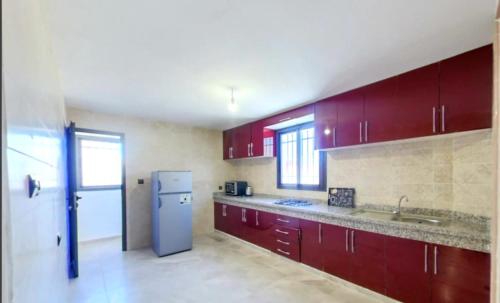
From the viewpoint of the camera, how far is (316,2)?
135 cm

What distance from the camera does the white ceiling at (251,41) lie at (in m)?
1.41

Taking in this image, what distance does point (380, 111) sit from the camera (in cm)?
254

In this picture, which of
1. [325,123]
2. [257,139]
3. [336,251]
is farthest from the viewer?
[257,139]

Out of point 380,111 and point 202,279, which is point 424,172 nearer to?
point 380,111

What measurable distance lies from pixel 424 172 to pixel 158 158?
4101mm

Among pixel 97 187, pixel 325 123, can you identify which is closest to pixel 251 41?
pixel 325 123

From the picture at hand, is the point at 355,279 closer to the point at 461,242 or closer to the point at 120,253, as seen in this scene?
the point at 461,242

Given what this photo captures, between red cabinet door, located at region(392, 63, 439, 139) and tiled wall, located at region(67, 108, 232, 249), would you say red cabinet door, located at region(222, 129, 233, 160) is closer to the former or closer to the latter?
tiled wall, located at region(67, 108, 232, 249)

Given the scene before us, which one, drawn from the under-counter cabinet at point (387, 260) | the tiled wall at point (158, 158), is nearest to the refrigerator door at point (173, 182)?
the tiled wall at point (158, 158)

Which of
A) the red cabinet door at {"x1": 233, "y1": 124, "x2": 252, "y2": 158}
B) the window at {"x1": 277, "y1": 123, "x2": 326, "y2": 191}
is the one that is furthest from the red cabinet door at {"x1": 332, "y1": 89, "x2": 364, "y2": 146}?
the red cabinet door at {"x1": 233, "y1": 124, "x2": 252, "y2": 158}

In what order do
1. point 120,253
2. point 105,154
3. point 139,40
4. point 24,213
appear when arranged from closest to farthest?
point 24,213 → point 139,40 → point 120,253 → point 105,154

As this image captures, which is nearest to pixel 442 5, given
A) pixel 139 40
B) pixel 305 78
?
pixel 305 78

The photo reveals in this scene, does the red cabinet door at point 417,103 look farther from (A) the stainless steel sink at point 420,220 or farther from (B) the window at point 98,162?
(B) the window at point 98,162

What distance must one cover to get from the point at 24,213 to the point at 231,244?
153 inches
